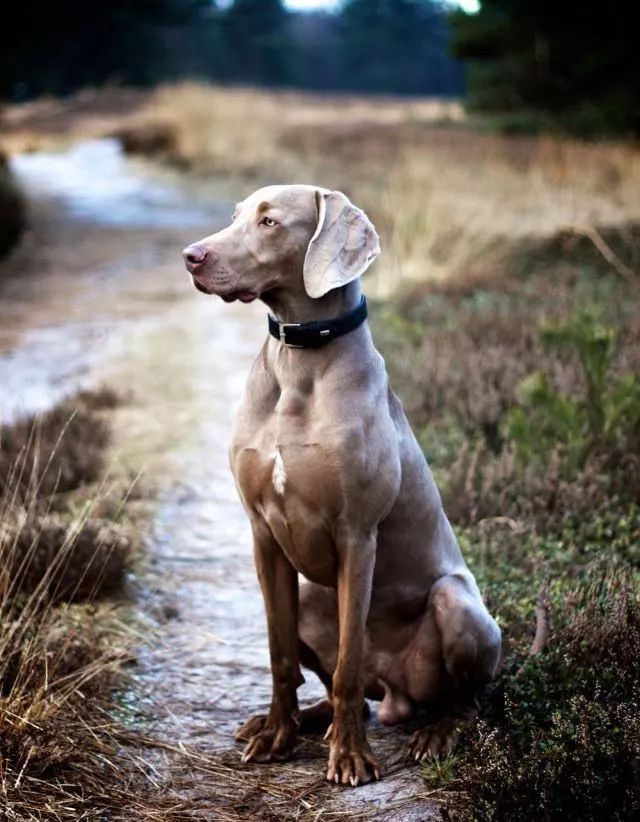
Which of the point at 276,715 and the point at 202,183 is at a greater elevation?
the point at 276,715

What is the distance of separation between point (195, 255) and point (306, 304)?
1.12 feet

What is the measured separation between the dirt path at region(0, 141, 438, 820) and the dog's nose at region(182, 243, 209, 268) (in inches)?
40.2

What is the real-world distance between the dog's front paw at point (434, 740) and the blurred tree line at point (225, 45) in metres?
20.5

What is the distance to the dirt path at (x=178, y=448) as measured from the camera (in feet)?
10.1

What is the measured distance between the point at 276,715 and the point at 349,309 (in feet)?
3.86

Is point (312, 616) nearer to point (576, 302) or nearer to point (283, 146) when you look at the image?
point (576, 302)

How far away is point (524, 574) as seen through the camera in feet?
13.9

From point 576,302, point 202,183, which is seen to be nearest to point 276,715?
point 576,302

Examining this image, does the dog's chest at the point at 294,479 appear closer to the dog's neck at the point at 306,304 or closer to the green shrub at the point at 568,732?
the dog's neck at the point at 306,304

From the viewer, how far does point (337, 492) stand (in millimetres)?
A: 2898

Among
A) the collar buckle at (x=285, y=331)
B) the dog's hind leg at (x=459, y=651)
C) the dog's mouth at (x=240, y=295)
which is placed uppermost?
the dog's mouth at (x=240, y=295)

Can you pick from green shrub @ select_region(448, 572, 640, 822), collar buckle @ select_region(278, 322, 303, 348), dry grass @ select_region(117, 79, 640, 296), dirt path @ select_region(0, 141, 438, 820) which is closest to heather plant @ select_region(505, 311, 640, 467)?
dry grass @ select_region(117, 79, 640, 296)

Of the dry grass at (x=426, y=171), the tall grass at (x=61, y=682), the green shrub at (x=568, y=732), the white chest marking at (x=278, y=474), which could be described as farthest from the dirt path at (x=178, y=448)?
the dry grass at (x=426, y=171)

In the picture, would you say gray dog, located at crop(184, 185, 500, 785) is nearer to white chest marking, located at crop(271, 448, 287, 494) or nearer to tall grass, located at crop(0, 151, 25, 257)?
white chest marking, located at crop(271, 448, 287, 494)
